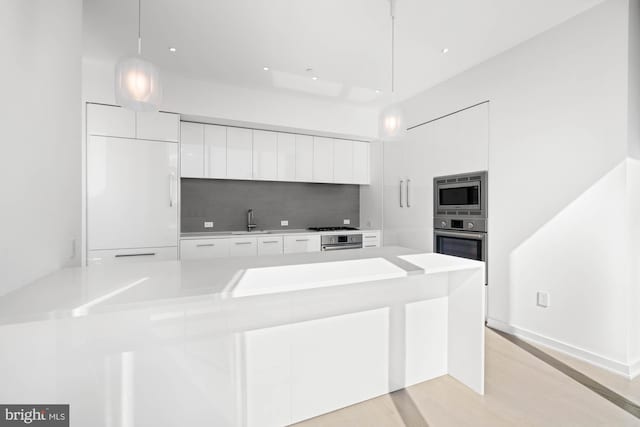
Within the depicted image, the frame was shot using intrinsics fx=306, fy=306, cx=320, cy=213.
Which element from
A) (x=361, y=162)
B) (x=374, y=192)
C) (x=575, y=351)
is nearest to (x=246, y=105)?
(x=361, y=162)

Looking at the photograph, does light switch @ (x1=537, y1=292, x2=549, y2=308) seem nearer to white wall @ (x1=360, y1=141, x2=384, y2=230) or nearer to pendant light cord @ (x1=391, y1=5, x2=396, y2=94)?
white wall @ (x1=360, y1=141, x2=384, y2=230)

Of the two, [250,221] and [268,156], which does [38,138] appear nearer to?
[268,156]

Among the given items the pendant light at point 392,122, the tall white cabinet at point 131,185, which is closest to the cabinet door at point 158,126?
the tall white cabinet at point 131,185

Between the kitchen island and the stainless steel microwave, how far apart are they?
1.43m

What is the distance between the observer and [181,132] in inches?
152

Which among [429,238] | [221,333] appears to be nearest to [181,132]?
[221,333]

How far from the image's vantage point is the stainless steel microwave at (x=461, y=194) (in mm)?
3217

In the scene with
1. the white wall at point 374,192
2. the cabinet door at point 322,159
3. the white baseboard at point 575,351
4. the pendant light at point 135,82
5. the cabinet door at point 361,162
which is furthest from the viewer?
the cabinet door at point 361,162

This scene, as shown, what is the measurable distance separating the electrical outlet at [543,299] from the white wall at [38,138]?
3515 millimetres

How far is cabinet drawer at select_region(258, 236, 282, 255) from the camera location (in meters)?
4.05

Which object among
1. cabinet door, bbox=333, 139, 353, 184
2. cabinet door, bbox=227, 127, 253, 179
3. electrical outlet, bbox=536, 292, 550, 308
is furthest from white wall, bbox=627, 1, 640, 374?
cabinet door, bbox=227, 127, 253, 179

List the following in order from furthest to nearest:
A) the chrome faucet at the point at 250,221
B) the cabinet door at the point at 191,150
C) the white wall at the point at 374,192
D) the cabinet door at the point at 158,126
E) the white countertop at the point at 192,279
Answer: the white wall at the point at 374,192 → the chrome faucet at the point at 250,221 → the cabinet door at the point at 191,150 → the cabinet door at the point at 158,126 → the white countertop at the point at 192,279

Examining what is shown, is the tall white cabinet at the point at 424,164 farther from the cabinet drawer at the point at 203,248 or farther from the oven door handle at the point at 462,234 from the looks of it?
the cabinet drawer at the point at 203,248

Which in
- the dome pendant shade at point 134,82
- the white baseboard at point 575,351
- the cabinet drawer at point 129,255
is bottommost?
the white baseboard at point 575,351
